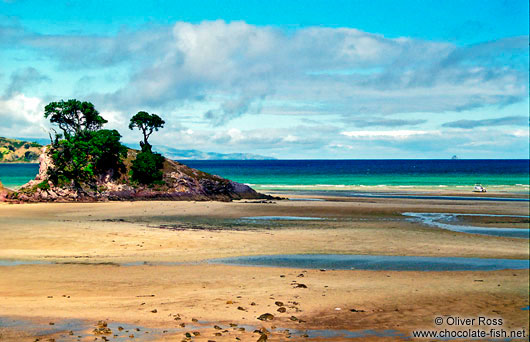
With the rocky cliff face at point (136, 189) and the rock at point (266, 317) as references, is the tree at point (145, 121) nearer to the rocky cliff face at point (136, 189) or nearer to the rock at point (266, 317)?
the rocky cliff face at point (136, 189)

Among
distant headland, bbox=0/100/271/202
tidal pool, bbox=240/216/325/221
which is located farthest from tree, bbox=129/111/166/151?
tidal pool, bbox=240/216/325/221

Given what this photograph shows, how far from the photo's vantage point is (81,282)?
56.4 ft

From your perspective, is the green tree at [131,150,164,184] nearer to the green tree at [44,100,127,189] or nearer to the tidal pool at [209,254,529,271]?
the green tree at [44,100,127,189]

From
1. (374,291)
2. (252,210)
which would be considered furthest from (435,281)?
(252,210)

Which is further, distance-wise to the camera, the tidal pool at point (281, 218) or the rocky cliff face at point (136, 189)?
the rocky cliff face at point (136, 189)

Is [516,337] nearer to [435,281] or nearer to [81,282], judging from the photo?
[435,281]

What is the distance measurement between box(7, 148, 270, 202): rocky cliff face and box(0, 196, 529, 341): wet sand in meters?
21.4

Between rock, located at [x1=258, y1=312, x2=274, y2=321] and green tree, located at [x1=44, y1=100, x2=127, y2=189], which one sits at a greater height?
green tree, located at [x1=44, y1=100, x2=127, y2=189]

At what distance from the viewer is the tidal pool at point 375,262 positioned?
68.4ft

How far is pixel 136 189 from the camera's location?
195 ft

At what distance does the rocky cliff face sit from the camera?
55.0 meters

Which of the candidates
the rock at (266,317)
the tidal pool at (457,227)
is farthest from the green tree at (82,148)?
the rock at (266,317)

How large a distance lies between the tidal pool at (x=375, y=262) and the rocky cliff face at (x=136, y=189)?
3838 centimetres

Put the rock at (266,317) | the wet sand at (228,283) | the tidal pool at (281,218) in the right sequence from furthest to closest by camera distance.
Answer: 1. the tidal pool at (281,218)
2. the rock at (266,317)
3. the wet sand at (228,283)
